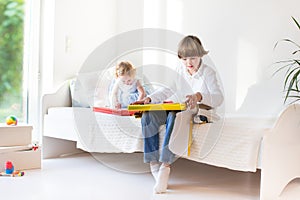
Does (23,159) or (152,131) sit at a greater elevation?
(152,131)

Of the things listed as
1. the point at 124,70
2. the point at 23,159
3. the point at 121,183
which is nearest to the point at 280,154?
the point at 121,183

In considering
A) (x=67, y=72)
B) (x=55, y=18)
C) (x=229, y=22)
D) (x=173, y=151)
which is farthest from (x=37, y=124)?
(x=229, y=22)

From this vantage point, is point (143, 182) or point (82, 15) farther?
point (82, 15)

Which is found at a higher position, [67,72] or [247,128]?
[67,72]

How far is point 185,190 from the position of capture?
1.89 metres

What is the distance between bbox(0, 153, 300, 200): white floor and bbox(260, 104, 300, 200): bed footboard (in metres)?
0.11

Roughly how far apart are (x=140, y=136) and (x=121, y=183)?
0.90 ft

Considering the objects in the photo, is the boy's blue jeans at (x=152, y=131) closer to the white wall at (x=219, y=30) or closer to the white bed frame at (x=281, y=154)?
the white bed frame at (x=281, y=154)

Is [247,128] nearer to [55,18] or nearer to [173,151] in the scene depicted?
[173,151]

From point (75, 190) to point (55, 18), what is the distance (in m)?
1.47

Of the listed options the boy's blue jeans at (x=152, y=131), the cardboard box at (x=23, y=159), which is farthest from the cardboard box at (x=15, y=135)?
the boy's blue jeans at (x=152, y=131)

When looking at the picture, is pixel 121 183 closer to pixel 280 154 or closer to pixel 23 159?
pixel 23 159

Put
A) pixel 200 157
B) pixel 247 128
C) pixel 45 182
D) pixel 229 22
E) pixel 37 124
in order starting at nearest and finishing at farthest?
pixel 247 128
pixel 200 157
pixel 45 182
pixel 229 22
pixel 37 124

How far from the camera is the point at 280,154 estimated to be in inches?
65.3
